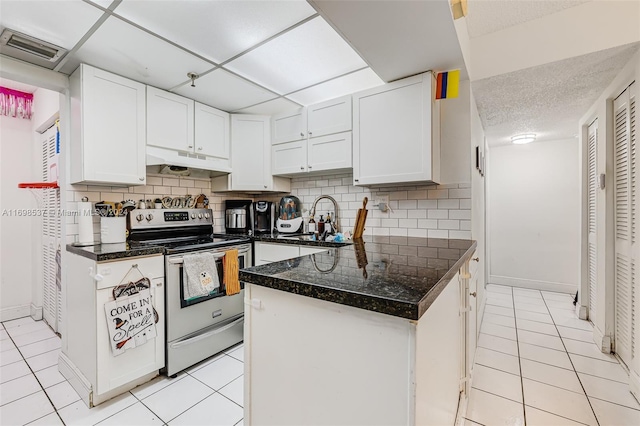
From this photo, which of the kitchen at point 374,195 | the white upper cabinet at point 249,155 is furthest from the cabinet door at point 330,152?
the white upper cabinet at point 249,155

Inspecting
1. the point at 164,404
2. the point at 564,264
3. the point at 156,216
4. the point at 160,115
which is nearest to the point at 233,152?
the point at 160,115

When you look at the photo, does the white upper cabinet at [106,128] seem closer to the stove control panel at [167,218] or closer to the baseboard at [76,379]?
the stove control panel at [167,218]

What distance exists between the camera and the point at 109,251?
1794mm

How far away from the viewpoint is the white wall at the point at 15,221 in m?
3.00

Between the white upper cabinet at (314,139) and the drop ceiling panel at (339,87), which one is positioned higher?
the drop ceiling panel at (339,87)

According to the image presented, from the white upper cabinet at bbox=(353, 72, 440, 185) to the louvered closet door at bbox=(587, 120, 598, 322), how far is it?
1.87 meters

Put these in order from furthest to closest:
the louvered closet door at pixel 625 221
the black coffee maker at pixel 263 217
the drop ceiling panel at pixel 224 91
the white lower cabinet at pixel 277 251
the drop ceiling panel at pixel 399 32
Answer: the black coffee maker at pixel 263 217 < the white lower cabinet at pixel 277 251 < the drop ceiling panel at pixel 224 91 < the louvered closet door at pixel 625 221 < the drop ceiling panel at pixel 399 32

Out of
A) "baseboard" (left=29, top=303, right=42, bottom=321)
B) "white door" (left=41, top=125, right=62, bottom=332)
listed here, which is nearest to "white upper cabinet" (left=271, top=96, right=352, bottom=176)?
"white door" (left=41, top=125, right=62, bottom=332)

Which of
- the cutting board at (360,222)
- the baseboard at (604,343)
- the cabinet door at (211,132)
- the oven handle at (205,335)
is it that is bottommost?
the baseboard at (604,343)

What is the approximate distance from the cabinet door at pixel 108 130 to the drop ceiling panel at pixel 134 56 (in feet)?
0.29

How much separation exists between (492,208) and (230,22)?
435 cm

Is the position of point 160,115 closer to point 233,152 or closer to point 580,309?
point 233,152

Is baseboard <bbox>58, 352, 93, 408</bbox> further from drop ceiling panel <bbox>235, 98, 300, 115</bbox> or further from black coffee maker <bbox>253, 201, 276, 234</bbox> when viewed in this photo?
drop ceiling panel <bbox>235, 98, 300, 115</bbox>

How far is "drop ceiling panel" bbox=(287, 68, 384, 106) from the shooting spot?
2293 millimetres
